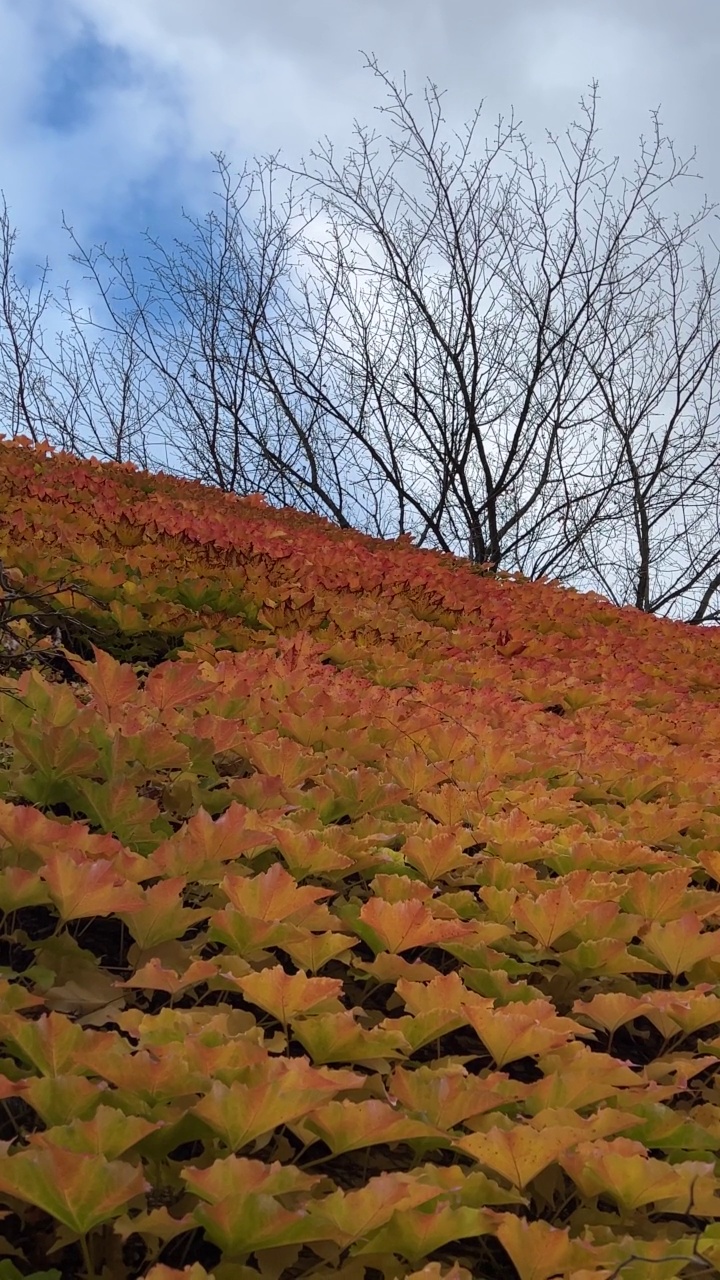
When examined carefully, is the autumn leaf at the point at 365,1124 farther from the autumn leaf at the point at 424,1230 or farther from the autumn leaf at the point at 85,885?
the autumn leaf at the point at 85,885

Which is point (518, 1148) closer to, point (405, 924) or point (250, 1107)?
point (250, 1107)

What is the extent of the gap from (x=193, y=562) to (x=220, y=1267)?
9.98 ft

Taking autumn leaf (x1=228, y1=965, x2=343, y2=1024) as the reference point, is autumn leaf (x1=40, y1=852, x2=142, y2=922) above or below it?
above

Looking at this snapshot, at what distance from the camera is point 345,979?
4.70 feet

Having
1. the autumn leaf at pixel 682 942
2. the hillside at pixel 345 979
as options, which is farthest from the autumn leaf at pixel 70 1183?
the autumn leaf at pixel 682 942

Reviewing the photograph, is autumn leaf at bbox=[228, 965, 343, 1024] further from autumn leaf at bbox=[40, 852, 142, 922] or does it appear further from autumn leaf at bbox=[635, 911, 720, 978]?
autumn leaf at bbox=[635, 911, 720, 978]

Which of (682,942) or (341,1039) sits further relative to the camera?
(682,942)


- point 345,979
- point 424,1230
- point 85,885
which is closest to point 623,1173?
point 424,1230

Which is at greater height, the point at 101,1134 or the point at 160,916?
the point at 160,916

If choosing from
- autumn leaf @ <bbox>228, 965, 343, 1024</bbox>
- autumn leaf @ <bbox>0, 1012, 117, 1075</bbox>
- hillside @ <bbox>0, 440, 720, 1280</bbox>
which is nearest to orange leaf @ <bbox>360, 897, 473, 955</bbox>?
hillside @ <bbox>0, 440, 720, 1280</bbox>

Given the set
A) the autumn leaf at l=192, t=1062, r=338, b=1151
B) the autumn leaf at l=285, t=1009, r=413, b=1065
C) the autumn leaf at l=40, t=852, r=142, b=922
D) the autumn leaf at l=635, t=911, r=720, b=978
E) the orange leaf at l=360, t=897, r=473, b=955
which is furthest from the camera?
the autumn leaf at l=635, t=911, r=720, b=978

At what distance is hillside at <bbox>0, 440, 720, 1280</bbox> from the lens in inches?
33.9

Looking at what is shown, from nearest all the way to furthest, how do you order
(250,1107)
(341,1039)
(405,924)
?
1. (250,1107)
2. (341,1039)
3. (405,924)

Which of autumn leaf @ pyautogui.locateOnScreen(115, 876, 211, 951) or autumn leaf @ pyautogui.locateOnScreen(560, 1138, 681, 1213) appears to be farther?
autumn leaf @ pyautogui.locateOnScreen(115, 876, 211, 951)
